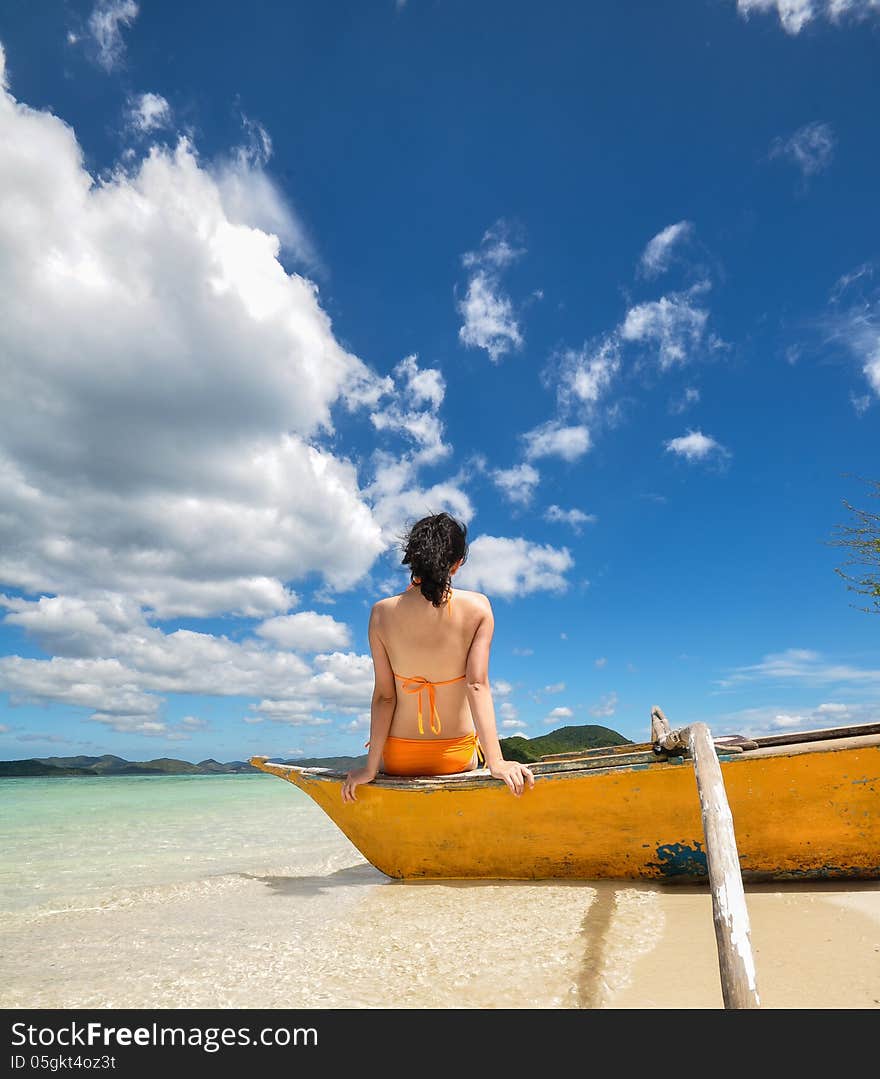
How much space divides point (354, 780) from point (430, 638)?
1.45 m

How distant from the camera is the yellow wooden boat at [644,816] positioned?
12.4ft

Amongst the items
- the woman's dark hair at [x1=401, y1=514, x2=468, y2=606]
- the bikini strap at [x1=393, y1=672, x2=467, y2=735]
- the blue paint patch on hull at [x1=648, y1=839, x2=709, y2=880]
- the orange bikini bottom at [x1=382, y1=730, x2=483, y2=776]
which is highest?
the woman's dark hair at [x1=401, y1=514, x2=468, y2=606]

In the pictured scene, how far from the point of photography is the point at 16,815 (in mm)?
14781

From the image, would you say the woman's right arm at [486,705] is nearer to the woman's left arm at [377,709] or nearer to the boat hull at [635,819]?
the boat hull at [635,819]

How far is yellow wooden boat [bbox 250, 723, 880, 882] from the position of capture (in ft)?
12.4

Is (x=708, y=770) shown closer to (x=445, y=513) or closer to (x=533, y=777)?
(x=533, y=777)

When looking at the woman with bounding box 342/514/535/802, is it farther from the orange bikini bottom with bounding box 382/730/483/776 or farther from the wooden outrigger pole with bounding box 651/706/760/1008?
the wooden outrigger pole with bounding box 651/706/760/1008

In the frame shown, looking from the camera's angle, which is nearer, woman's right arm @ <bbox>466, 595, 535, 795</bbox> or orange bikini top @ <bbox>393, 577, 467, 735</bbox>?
woman's right arm @ <bbox>466, 595, 535, 795</bbox>

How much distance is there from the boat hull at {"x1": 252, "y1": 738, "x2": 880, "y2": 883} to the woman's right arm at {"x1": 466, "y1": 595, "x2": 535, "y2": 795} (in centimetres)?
17

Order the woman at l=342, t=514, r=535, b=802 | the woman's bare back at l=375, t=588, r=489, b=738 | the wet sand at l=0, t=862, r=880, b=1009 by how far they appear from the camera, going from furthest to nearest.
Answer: the woman's bare back at l=375, t=588, r=489, b=738 → the woman at l=342, t=514, r=535, b=802 → the wet sand at l=0, t=862, r=880, b=1009

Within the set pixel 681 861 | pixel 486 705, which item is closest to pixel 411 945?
pixel 486 705

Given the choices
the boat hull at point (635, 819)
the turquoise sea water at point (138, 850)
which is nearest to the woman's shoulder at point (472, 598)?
the boat hull at point (635, 819)

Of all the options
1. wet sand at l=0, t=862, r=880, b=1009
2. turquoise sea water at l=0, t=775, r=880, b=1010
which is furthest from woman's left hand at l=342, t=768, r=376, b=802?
wet sand at l=0, t=862, r=880, b=1009
